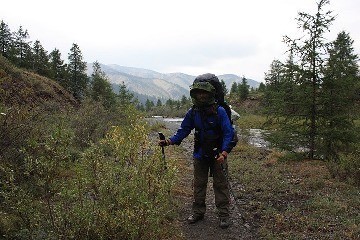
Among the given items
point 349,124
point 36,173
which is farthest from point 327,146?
point 36,173

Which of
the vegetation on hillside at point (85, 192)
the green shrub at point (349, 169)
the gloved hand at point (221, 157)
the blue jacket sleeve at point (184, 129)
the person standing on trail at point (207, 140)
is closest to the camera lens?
the vegetation on hillside at point (85, 192)

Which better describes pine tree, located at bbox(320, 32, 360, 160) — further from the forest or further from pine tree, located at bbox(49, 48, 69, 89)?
pine tree, located at bbox(49, 48, 69, 89)

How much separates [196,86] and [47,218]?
3428 mm

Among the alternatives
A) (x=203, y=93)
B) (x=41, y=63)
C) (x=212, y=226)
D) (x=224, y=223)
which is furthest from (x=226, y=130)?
(x=41, y=63)

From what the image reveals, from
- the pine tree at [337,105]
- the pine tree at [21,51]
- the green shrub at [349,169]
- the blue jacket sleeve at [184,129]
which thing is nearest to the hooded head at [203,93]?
the blue jacket sleeve at [184,129]

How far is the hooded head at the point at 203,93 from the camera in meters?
6.37

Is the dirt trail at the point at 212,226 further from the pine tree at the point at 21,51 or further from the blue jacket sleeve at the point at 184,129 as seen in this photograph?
the pine tree at the point at 21,51

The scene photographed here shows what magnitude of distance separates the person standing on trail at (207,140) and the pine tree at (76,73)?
4519 cm

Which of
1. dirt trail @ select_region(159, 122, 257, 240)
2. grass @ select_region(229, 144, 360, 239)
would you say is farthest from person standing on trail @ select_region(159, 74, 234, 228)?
grass @ select_region(229, 144, 360, 239)

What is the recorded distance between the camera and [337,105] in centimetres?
1268

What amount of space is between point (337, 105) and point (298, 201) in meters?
6.01

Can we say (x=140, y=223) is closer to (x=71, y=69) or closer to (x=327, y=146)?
(x=327, y=146)

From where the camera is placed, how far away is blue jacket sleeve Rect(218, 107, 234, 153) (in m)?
6.21

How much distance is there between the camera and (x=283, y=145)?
536 inches
